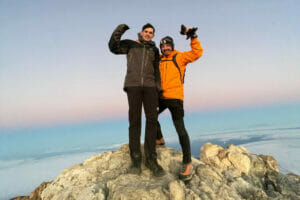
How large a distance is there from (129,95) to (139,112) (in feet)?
1.93

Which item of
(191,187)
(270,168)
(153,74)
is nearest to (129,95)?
(153,74)

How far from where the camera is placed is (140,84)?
575cm

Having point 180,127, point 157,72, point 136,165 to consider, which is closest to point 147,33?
point 157,72

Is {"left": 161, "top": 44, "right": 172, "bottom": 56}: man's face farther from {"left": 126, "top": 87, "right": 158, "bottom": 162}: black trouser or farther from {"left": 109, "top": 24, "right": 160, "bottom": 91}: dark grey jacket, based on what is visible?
{"left": 126, "top": 87, "right": 158, "bottom": 162}: black trouser

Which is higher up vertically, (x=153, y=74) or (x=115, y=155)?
(x=153, y=74)

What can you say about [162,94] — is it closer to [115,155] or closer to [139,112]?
[139,112]

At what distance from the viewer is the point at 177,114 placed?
6191 millimetres

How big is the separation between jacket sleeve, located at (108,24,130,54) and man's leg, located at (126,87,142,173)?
1231 mm

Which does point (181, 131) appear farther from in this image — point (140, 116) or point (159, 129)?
point (159, 129)

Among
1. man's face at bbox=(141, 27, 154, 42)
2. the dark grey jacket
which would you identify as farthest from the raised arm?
man's face at bbox=(141, 27, 154, 42)

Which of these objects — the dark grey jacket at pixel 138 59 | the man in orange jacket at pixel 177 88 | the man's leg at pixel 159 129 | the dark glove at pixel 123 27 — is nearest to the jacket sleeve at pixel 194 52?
the man in orange jacket at pixel 177 88

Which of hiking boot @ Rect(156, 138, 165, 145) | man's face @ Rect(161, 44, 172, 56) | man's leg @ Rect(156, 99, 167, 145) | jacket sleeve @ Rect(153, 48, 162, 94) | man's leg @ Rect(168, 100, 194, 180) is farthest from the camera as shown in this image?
hiking boot @ Rect(156, 138, 165, 145)

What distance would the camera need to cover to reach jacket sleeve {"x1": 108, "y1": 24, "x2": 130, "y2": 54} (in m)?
5.68

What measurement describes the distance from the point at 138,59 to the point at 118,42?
76 cm
